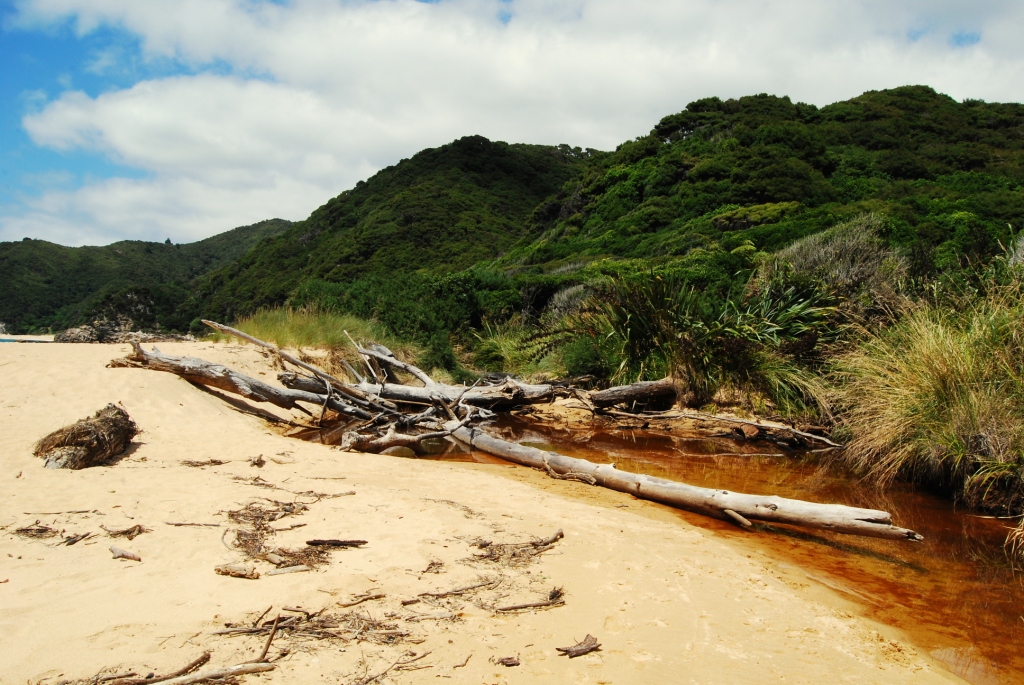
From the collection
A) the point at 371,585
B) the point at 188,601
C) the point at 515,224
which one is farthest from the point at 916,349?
the point at 515,224

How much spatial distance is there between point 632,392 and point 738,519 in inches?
214

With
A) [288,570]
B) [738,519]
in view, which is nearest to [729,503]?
[738,519]

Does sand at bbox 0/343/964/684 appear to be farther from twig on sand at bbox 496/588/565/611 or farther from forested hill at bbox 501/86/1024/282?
forested hill at bbox 501/86/1024/282

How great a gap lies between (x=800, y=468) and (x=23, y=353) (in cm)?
1147

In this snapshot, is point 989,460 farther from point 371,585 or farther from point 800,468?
point 371,585

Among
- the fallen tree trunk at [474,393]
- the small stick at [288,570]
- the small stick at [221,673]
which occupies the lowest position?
the small stick at [288,570]

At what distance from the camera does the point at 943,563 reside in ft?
16.6

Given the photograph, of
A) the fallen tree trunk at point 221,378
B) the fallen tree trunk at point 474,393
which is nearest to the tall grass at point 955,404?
the fallen tree trunk at point 474,393

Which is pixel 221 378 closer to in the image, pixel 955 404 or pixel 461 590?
pixel 461 590

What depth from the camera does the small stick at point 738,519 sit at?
5809mm

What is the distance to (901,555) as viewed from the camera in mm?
5258

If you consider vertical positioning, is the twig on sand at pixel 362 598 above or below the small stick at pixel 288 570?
below

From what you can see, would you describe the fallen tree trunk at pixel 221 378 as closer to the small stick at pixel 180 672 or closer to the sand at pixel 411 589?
the sand at pixel 411 589

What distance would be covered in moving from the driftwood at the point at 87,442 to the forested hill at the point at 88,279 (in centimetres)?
2190
